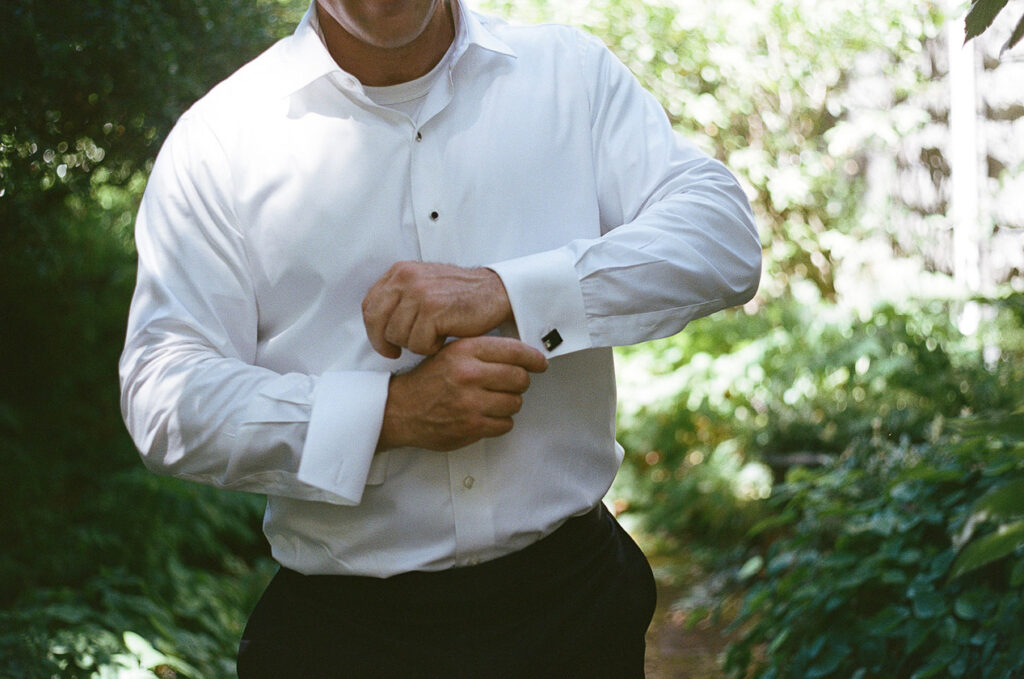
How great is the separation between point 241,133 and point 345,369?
39 cm

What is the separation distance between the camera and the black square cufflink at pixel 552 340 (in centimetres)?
145

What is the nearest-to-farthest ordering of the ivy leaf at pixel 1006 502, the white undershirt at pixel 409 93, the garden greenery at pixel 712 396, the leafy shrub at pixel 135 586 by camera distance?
the ivy leaf at pixel 1006 502 < the white undershirt at pixel 409 93 < the garden greenery at pixel 712 396 < the leafy shrub at pixel 135 586

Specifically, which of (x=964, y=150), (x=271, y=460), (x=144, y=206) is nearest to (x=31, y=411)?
(x=144, y=206)

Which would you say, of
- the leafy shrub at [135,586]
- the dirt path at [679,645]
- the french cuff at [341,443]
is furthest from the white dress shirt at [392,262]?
the dirt path at [679,645]

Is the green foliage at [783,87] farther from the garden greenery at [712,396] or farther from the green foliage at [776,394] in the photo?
the green foliage at [776,394]

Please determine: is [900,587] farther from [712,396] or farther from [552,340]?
[712,396]

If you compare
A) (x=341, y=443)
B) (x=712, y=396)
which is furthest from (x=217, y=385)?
(x=712, y=396)

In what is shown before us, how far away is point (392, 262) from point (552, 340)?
0.29 m

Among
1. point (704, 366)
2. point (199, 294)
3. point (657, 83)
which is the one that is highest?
point (199, 294)

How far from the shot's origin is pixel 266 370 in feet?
4.80

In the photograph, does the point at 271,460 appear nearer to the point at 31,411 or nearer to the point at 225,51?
A: the point at 225,51

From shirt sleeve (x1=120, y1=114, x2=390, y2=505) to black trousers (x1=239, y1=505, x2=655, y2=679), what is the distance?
8.6 inches

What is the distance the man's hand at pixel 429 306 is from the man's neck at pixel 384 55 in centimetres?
36

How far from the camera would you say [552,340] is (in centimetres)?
145
